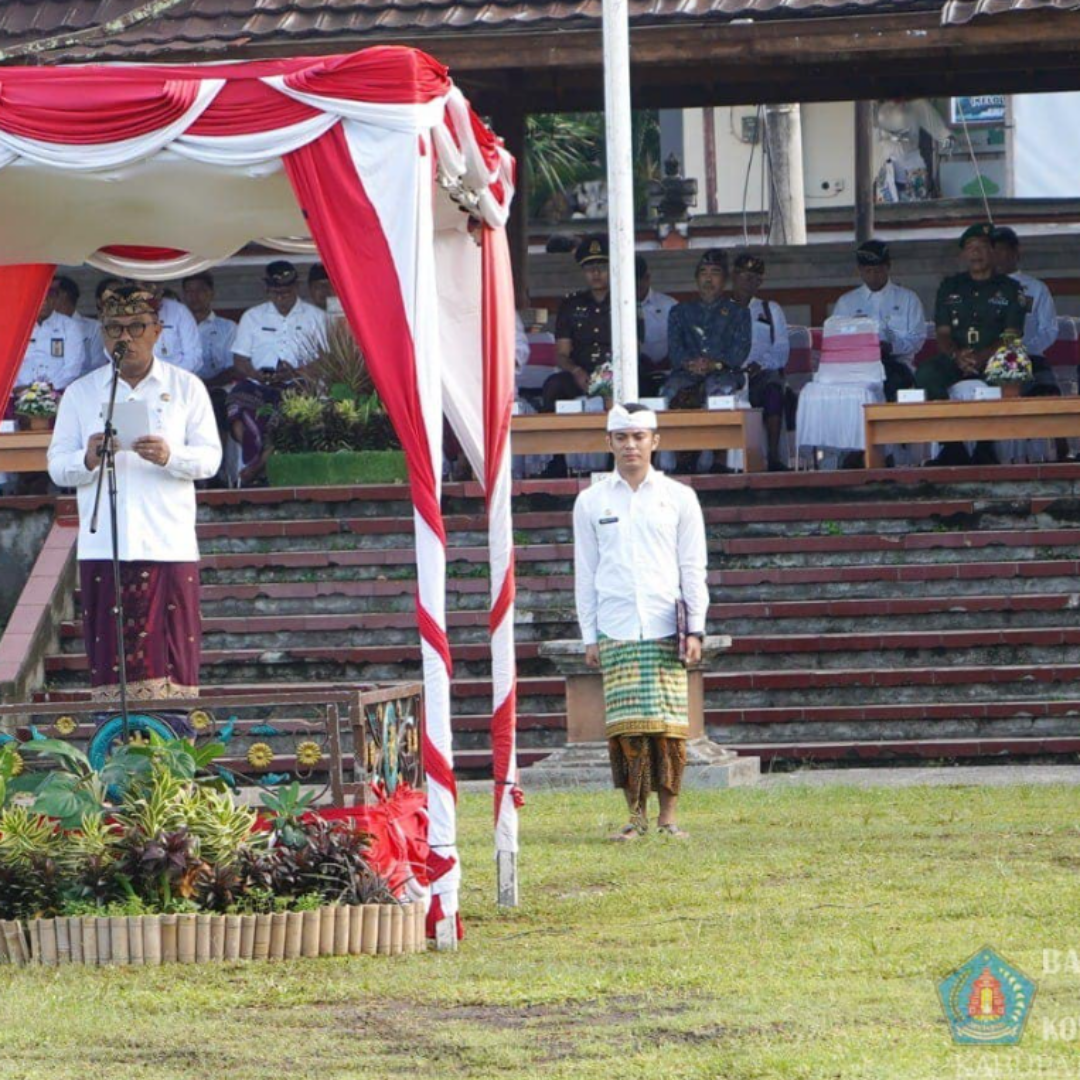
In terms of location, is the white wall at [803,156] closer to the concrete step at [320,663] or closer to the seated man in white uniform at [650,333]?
the seated man in white uniform at [650,333]

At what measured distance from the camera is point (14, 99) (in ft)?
28.1

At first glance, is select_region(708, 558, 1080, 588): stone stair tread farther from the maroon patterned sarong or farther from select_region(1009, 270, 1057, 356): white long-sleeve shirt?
the maroon patterned sarong

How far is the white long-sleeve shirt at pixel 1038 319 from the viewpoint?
18219mm

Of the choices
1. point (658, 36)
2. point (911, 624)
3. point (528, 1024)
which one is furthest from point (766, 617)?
point (528, 1024)

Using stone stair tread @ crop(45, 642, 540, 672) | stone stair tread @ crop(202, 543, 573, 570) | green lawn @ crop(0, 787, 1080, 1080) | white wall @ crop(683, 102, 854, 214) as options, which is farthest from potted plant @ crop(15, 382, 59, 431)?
white wall @ crop(683, 102, 854, 214)

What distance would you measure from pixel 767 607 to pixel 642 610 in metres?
4.28

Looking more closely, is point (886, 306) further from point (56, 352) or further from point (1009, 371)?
point (56, 352)

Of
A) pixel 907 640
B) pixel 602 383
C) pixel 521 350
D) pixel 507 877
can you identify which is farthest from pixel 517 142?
pixel 507 877

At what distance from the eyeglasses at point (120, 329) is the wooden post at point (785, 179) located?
744 inches

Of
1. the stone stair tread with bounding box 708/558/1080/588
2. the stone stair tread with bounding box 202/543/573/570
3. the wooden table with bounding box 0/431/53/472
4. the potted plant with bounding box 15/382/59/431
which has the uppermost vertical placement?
the potted plant with bounding box 15/382/59/431

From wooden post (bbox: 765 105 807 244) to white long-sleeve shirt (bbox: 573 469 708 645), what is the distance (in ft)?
56.0

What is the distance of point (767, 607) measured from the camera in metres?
15.5

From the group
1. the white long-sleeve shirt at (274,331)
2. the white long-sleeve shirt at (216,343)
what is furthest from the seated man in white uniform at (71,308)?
the white long-sleeve shirt at (274,331)

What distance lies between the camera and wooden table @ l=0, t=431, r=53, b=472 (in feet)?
55.6
